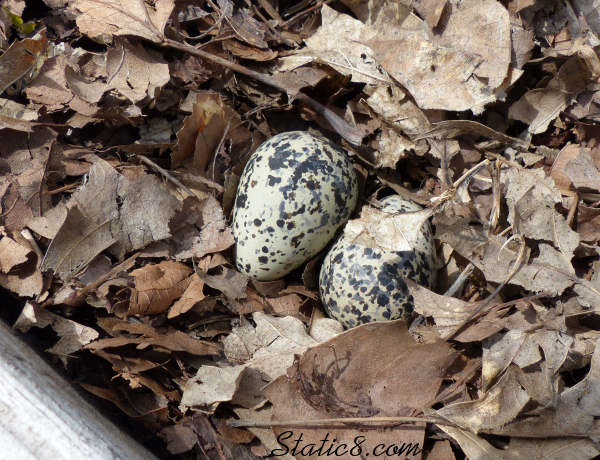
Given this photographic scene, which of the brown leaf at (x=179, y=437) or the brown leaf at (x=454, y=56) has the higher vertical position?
the brown leaf at (x=454, y=56)

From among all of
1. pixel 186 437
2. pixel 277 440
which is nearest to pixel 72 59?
pixel 186 437

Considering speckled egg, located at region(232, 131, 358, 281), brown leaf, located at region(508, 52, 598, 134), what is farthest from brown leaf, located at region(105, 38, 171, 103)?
brown leaf, located at region(508, 52, 598, 134)

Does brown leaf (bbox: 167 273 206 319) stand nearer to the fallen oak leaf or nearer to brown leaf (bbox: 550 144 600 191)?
the fallen oak leaf

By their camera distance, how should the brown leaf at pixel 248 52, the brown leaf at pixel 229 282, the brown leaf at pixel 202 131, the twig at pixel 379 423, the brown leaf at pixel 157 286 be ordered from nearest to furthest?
the twig at pixel 379 423 < the brown leaf at pixel 157 286 < the brown leaf at pixel 229 282 < the brown leaf at pixel 202 131 < the brown leaf at pixel 248 52

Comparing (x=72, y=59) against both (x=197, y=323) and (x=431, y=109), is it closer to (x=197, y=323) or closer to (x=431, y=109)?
(x=197, y=323)

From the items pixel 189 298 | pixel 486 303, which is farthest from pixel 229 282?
pixel 486 303

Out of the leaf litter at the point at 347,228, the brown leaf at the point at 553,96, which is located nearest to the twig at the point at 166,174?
the leaf litter at the point at 347,228

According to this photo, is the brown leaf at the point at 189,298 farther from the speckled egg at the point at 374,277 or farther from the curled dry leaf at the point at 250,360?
the speckled egg at the point at 374,277
